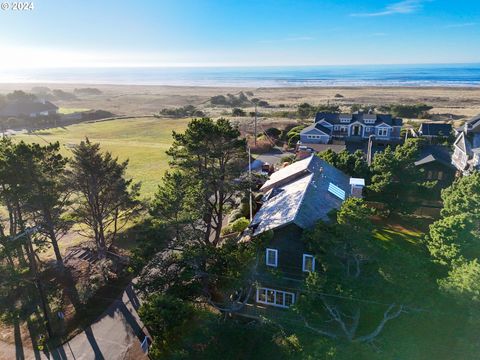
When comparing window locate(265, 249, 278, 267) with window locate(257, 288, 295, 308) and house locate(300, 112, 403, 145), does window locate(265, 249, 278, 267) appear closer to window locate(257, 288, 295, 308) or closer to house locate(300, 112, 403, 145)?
window locate(257, 288, 295, 308)

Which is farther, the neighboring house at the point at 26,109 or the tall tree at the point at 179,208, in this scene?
the neighboring house at the point at 26,109

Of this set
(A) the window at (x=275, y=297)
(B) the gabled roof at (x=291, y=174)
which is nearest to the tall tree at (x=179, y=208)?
(A) the window at (x=275, y=297)

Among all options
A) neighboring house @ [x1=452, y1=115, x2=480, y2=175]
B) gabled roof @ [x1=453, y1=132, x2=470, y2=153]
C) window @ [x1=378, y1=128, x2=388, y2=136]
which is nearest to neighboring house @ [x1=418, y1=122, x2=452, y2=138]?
window @ [x1=378, y1=128, x2=388, y2=136]

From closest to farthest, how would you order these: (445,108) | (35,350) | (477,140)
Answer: (35,350) → (477,140) → (445,108)

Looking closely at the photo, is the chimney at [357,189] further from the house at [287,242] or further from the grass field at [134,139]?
the grass field at [134,139]

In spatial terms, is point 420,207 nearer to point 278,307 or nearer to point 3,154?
point 278,307

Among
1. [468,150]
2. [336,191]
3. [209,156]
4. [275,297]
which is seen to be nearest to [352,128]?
[468,150]

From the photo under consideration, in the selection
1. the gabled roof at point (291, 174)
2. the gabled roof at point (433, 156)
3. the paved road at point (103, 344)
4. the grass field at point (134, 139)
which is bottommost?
the paved road at point (103, 344)

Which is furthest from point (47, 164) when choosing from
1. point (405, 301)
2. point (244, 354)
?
point (405, 301)
